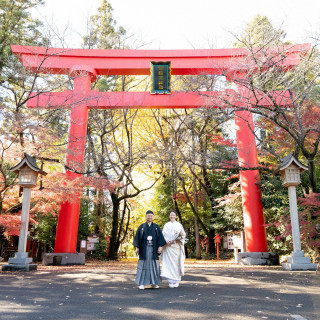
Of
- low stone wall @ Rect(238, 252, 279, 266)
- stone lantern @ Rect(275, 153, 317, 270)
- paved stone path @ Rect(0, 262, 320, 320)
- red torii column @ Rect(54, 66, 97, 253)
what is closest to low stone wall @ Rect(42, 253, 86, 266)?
red torii column @ Rect(54, 66, 97, 253)

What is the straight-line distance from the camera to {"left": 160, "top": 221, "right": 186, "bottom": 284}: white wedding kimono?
5.54 m

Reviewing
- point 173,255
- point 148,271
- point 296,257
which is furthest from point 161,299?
point 296,257

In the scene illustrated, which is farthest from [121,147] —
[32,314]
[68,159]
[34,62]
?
[32,314]

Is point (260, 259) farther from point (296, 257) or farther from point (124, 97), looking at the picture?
point (124, 97)

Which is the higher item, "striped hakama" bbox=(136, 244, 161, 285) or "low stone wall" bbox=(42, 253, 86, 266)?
"striped hakama" bbox=(136, 244, 161, 285)

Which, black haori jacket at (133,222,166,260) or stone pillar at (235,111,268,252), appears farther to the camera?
stone pillar at (235,111,268,252)

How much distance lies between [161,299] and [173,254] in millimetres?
1510

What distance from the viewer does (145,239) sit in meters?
5.47

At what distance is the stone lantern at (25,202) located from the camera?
313 inches

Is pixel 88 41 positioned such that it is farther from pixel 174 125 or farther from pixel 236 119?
pixel 236 119

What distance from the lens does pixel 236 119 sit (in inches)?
449

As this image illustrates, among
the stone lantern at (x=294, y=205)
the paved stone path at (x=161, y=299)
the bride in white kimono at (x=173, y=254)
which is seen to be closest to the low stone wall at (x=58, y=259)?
the paved stone path at (x=161, y=299)

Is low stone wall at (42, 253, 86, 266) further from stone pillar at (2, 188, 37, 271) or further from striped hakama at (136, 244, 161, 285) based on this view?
striped hakama at (136, 244, 161, 285)

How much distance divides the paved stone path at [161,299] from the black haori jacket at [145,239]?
639mm
